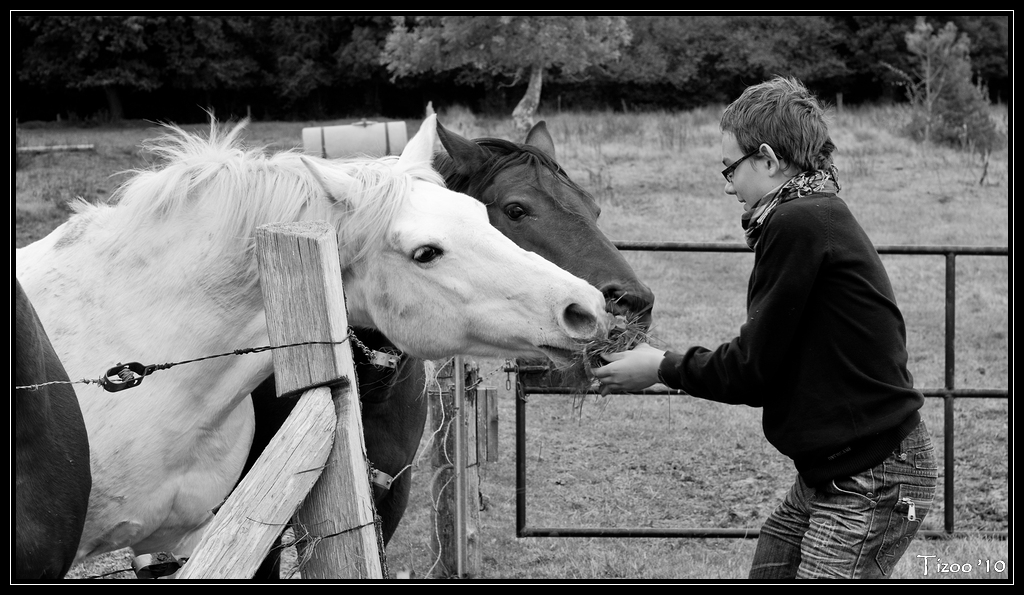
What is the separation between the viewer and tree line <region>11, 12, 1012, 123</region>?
22.7 m

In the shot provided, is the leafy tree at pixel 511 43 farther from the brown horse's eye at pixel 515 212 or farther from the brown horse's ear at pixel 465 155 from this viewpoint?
the brown horse's eye at pixel 515 212

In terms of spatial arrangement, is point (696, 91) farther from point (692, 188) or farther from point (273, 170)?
point (273, 170)

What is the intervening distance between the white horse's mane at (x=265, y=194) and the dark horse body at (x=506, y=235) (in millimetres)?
540

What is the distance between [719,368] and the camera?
1.96m

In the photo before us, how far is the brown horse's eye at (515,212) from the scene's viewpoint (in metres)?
2.90

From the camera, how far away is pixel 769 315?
1.88 meters

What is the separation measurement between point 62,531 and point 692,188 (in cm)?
1223

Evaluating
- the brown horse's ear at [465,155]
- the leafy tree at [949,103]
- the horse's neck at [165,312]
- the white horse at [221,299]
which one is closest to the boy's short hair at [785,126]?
the white horse at [221,299]

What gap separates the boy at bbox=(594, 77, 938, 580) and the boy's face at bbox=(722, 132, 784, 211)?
0.03 metres

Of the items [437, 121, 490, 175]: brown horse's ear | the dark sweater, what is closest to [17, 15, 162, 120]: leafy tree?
[437, 121, 490, 175]: brown horse's ear
